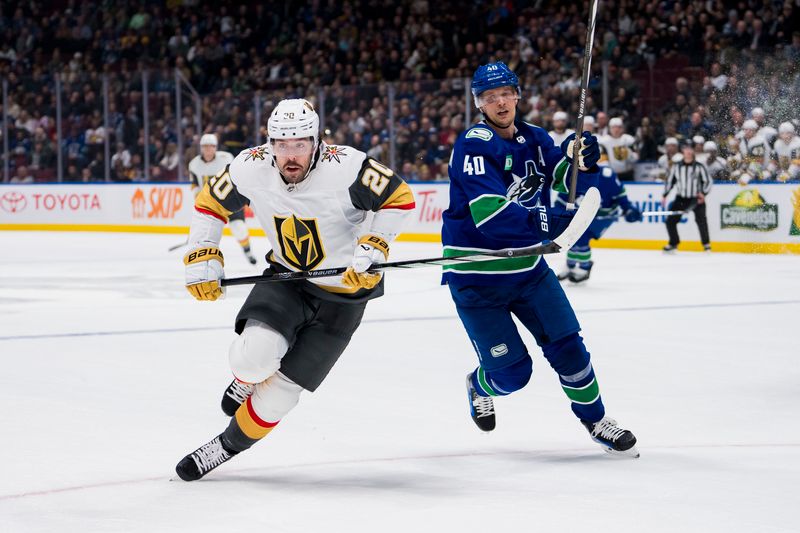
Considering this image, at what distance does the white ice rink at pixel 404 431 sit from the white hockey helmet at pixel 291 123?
1.03 meters

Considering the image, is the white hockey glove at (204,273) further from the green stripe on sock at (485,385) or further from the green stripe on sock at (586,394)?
the green stripe on sock at (586,394)

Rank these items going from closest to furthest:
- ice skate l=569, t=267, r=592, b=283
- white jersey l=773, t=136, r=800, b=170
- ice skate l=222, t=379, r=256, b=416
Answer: ice skate l=222, t=379, r=256, b=416 < ice skate l=569, t=267, r=592, b=283 < white jersey l=773, t=136, r=800, b=170

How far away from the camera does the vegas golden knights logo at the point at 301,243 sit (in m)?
3.97

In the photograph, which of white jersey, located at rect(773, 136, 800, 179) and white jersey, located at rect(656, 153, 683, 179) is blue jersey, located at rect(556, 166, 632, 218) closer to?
white jersey, located at rect(773, 136, 800, 179)

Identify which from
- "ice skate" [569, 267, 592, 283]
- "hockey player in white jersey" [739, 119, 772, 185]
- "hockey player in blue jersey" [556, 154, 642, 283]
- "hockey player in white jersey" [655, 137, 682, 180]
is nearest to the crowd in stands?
"hockey player in white jersey" [739, 119, 772, 185]

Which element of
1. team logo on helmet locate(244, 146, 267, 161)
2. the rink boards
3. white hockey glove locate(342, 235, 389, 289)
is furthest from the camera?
the rink boards

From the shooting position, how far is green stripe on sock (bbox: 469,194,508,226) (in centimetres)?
408

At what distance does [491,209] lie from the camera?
4.09m

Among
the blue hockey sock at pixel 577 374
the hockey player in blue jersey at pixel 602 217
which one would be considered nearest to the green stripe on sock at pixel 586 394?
the blue hockey sock at pixel 577 374

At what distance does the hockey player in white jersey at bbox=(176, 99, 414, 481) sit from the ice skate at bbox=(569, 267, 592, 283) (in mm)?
6542

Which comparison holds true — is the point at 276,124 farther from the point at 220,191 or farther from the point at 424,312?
the point at 424,312

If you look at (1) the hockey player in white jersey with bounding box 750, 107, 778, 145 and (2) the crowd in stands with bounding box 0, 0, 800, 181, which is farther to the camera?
(2) the crowd in stands with bounding box 0, 0, 800, 181

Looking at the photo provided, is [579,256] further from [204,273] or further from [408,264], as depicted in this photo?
[204,273]

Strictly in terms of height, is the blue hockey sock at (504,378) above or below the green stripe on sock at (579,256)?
above
